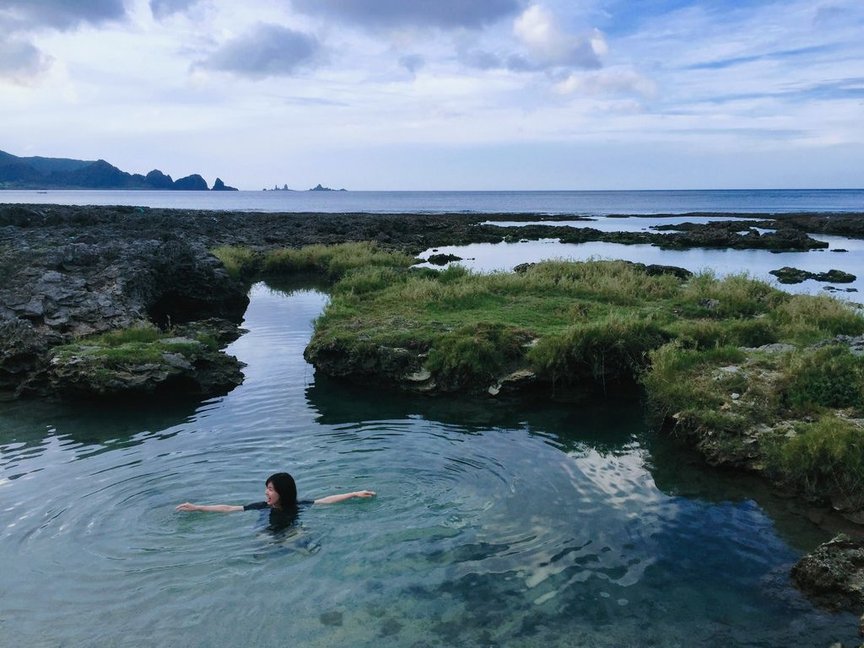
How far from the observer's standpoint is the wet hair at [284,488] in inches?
460

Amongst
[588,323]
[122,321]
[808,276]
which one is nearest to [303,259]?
[122,321]

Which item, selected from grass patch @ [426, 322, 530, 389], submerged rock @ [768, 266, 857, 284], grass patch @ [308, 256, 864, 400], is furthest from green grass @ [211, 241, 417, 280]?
submerged rock @ [768, 266, 857, 284]

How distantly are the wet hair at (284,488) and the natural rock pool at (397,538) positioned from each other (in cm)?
49

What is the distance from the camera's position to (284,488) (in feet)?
38.4

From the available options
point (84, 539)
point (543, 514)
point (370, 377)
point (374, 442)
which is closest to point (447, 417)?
point (374, 442)

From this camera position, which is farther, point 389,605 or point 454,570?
point 454,570

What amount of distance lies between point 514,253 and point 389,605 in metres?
54.3

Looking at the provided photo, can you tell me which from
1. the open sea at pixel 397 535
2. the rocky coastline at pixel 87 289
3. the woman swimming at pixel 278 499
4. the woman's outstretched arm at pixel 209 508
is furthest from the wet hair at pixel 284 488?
the rocky coastline at pixel 87 289

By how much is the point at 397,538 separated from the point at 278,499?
2.25 metres

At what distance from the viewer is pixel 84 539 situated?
11273mm

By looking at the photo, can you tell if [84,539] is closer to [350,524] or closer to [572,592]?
[350,524]

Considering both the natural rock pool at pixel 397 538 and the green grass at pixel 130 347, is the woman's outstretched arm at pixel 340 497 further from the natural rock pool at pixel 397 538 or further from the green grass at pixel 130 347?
the green grass at pixel 130 347

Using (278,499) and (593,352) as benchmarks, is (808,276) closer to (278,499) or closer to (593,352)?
(593,352)

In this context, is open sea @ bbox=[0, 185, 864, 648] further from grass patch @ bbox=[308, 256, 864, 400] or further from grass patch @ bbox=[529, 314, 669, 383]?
grass patch @ bbox=[308, 256, 864, 400]
